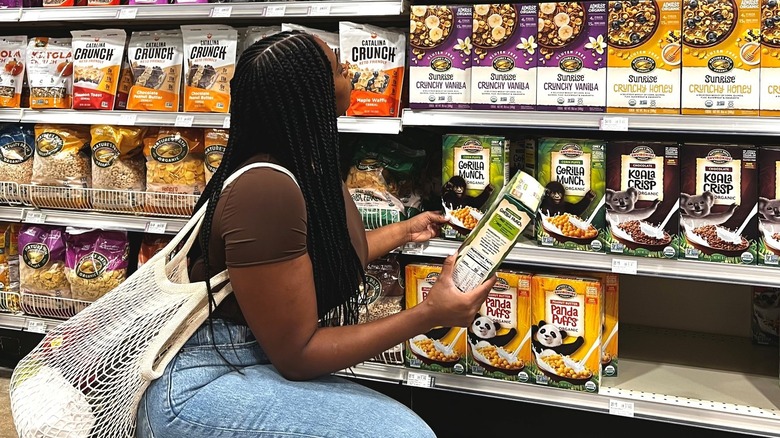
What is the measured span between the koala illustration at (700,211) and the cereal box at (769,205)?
8 centimetres

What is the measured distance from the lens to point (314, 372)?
1.28 m

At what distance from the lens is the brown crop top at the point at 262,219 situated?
117cm

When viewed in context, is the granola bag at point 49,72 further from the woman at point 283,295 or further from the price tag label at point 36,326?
the woman at point 283,295

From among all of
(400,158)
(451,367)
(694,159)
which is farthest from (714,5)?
(451,367)

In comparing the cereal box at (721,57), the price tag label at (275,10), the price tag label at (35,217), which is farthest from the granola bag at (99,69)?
the cereal box at (721,57)

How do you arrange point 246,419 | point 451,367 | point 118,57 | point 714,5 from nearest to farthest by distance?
point 246,419 → point 714,5 → point 451,367 → point 118,57

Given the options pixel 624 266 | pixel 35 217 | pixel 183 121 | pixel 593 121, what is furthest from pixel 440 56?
pixel 35 217

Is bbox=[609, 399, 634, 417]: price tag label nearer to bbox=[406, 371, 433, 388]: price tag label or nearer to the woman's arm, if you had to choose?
bbox=[406, 371, 433, 388]: price tag label

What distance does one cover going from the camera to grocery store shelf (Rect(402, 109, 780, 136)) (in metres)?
1.78

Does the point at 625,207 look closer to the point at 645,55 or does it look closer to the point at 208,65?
the point at 645,55

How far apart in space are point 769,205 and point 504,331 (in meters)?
0.83

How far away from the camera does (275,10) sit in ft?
7.30

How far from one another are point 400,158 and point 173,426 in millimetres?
1268

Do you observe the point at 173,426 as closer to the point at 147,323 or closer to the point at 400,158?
the point at 147,323
